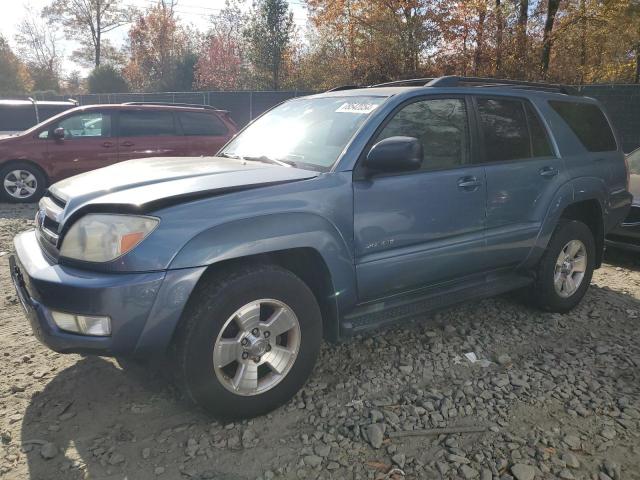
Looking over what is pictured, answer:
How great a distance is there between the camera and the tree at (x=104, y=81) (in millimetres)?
35062

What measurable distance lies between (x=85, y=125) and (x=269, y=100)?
31.7ft

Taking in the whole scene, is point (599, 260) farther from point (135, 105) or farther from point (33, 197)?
point (33, 197)

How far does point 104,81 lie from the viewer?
115 ft

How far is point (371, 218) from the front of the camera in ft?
9.77

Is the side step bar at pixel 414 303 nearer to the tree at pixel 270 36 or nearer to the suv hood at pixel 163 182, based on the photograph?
the suv hood at pixel 163 182

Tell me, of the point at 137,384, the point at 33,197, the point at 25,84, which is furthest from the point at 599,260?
the point at 25,84

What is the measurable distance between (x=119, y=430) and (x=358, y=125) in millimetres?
2170

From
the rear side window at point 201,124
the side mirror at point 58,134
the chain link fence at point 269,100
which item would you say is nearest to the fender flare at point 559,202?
the rear side window at point 201,124

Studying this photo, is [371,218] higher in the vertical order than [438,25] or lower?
lower

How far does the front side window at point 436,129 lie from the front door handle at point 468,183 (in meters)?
0.12

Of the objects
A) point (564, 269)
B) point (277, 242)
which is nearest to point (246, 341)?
point (277, 242)

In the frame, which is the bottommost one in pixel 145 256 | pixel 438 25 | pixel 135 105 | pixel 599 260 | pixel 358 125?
pixel 599 260

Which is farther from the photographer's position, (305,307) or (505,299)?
(505,299)

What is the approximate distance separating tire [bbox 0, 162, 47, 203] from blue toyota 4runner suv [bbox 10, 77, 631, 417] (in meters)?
6.25
